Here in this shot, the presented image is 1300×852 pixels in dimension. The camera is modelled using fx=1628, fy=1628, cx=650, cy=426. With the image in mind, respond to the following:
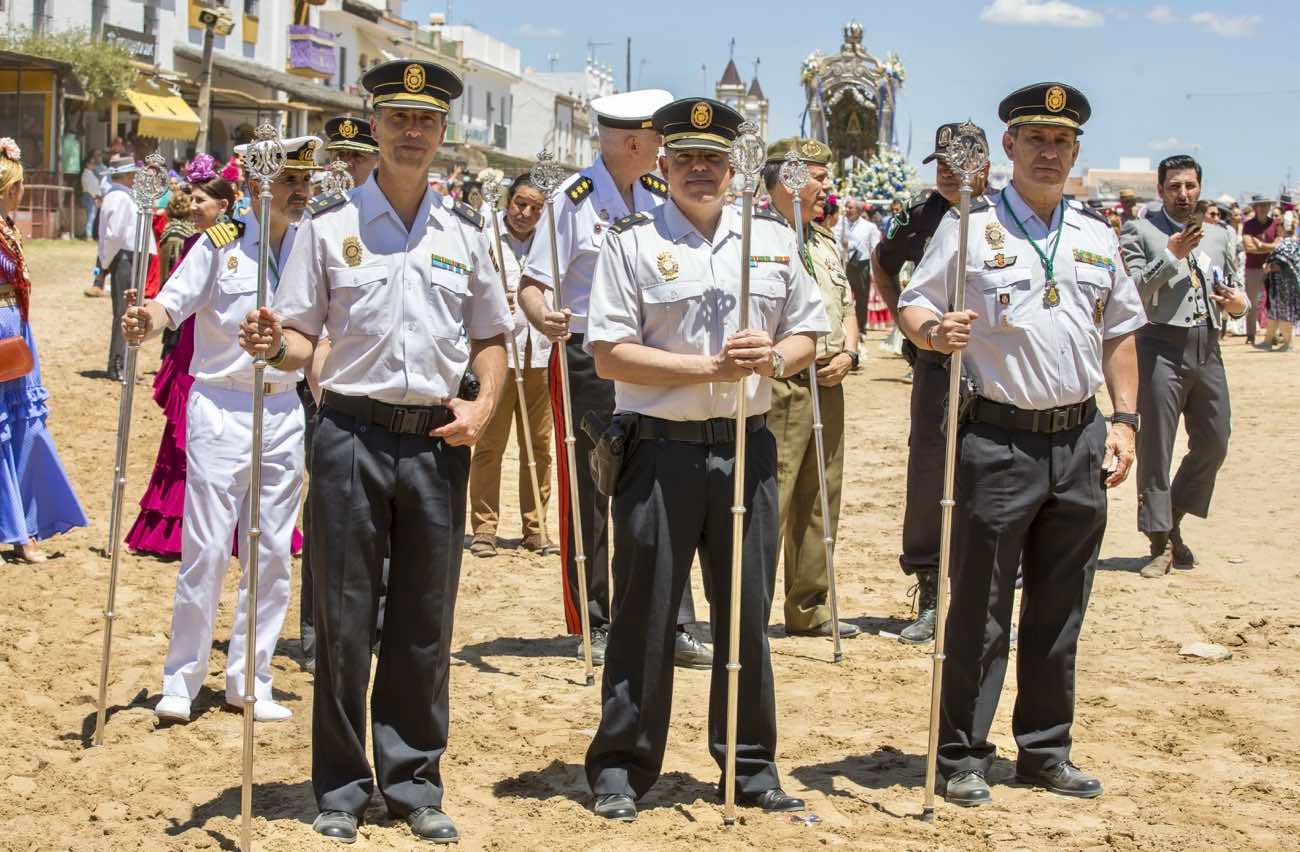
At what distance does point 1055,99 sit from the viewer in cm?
579

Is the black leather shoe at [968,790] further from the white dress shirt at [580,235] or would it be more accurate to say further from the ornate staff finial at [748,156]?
the white dress shirt at [580,235]

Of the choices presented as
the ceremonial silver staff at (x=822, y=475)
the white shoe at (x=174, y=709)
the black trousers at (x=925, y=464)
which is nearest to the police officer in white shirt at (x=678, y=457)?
the ceremonial silver staff at (x=822, y=475)

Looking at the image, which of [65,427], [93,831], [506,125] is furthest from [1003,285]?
[506,125]

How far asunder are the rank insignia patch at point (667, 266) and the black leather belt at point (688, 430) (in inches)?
19.5

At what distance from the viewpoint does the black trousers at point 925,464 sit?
8.12 meters

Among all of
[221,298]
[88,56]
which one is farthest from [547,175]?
[88,56]

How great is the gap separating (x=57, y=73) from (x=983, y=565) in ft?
117

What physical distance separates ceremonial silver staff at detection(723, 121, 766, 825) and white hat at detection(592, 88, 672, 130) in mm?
2233

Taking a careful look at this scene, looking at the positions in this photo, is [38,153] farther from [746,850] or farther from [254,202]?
[746,850]

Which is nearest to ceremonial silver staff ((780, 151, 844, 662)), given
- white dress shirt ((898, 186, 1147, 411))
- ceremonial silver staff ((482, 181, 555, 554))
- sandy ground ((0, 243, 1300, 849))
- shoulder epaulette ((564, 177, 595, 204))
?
sandy ground ((0, 243, 1300, 849))

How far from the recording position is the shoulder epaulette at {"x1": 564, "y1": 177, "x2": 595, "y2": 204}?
316 inches

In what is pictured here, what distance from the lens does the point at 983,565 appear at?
19.7 ft

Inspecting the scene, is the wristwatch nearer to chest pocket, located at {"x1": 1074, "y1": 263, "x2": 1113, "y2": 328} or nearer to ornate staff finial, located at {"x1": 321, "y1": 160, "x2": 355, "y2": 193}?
chest pocket, located at {"x1": 1074, "y1": 263, "x2": 1113, "y2": 328}

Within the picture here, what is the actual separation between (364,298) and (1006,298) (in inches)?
89.5
